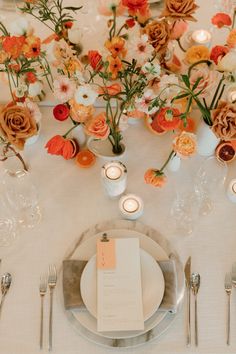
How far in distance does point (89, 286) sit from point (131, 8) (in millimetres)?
765

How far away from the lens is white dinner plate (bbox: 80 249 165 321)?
1.00 meters

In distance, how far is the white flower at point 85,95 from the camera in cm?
85

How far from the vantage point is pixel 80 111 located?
97 cm

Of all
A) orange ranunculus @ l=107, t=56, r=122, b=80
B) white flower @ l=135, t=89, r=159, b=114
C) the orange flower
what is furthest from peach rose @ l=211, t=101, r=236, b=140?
orange ranunculus @ l=107, t=56, r=122, b=80

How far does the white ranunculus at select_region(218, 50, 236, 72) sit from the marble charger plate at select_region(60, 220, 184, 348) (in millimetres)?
518

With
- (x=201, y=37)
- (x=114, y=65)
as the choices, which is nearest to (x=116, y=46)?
(x=114, y=65)

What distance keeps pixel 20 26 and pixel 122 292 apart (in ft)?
2.60

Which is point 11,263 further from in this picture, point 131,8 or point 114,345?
point 131,8

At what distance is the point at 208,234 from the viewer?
1145 millimetres

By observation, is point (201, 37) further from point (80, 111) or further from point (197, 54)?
Result: point (80, 111)

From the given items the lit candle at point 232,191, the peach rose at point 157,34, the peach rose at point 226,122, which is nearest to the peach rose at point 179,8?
the peach rose at point 157,34

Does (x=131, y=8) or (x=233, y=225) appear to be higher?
(x=131, y=8)

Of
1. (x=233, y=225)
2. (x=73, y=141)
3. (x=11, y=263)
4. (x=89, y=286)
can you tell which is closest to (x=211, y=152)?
(x=233, y=225)

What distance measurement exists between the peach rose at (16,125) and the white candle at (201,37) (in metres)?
0.72
